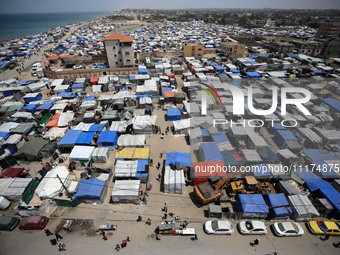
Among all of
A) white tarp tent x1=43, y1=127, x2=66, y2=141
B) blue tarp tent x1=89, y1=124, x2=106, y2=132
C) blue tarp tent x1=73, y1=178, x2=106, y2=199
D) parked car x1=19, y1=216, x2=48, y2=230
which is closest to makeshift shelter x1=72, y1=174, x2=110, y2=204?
blue tarp tent x1=73, y1=178, x2=106, y2=199

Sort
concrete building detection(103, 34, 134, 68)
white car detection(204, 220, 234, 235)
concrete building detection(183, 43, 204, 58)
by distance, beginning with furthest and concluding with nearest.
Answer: concrete building detection(183, 43, 204, 58) → concrete building detection(103, 34, 134, 68) → white car detection(204, 220, 234, 235)

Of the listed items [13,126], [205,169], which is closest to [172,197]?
[205,169]

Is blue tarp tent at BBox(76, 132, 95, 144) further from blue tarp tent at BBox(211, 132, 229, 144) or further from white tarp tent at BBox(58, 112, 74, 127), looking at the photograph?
blue tarp tent at BBox(211, 132, 229, 144)

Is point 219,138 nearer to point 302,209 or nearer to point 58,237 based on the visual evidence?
point 302,209

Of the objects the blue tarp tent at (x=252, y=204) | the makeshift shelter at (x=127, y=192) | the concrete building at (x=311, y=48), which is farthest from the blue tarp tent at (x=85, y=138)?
the concrete building at (x=311, y=48)

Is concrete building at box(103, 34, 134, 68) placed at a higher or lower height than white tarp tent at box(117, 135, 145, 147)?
higher

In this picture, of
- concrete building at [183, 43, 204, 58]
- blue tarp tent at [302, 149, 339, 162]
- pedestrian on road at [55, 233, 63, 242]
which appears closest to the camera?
pedestrian on road at [55, 233, 63, 242]
